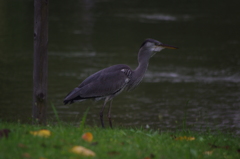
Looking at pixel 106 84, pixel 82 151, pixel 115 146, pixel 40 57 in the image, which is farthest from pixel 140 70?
pixel 82 151

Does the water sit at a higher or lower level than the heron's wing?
lower

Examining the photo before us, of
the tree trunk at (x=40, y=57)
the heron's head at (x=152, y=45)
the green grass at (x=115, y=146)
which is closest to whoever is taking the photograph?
the green grass at (x=115, y=146)

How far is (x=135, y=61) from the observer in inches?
901

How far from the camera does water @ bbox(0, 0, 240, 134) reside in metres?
15.4

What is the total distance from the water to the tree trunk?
312mm

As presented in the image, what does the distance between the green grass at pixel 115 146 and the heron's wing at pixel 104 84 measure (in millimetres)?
1932

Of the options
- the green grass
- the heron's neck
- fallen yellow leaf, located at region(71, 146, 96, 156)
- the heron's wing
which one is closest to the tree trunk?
the heron's wing

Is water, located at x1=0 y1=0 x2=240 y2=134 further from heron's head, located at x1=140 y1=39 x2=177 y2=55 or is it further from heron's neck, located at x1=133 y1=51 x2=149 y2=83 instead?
heron's head, located at x1=140 y1=39 x2=177 y2=55

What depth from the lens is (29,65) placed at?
71.7 feet

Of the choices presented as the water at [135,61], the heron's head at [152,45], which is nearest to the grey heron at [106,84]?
the heron's head at [152,45]

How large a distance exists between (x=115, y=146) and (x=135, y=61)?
1682 centimetres

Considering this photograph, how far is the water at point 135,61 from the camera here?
50.5 ft

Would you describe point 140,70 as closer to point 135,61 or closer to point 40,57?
point 40,57

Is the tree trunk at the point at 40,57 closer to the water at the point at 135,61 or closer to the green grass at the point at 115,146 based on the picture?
the water at the point at 135,61
